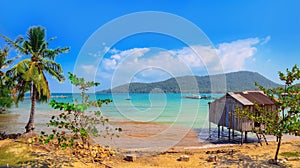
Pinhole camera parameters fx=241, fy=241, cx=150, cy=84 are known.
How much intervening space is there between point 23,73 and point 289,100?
11269mm

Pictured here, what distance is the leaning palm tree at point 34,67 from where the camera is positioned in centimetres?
1134

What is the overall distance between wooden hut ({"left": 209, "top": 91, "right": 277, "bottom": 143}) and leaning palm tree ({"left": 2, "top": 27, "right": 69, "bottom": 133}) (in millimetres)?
10226

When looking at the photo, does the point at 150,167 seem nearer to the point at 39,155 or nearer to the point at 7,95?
the point at 39,155

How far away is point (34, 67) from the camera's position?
11383 mm

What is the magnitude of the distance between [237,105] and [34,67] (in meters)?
11.3

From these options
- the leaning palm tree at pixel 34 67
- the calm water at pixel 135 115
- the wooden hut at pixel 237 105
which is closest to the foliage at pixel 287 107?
the wooden hut at pixel 237 105

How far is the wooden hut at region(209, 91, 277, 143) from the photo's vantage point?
559 inches

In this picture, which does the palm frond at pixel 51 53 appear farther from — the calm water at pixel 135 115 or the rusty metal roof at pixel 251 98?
the rusty metal roof at pixel 251 98

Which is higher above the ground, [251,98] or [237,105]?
[251,98]

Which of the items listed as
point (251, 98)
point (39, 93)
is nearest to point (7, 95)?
point (39, 93)

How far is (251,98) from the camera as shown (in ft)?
48.0

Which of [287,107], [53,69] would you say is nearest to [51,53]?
[53,69]

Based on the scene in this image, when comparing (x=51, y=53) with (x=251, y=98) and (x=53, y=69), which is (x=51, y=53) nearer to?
(x=53, y=69)

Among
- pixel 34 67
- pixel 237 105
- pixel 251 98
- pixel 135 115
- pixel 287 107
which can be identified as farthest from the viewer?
pixel 135 115
